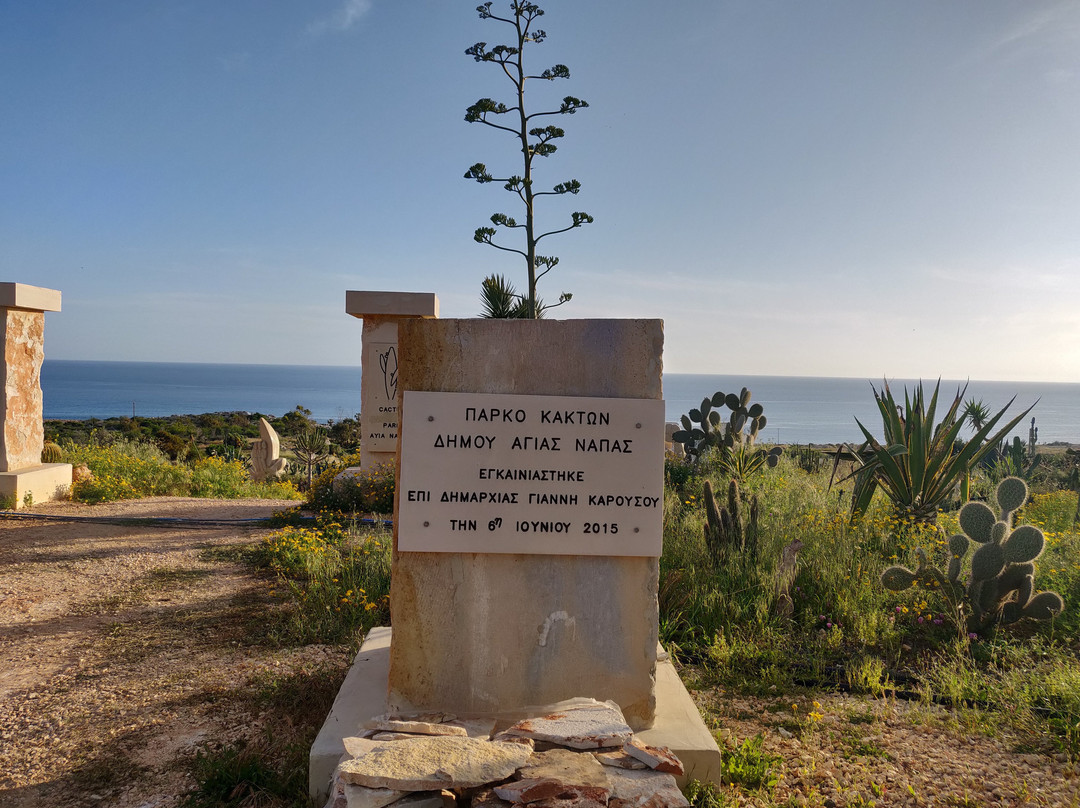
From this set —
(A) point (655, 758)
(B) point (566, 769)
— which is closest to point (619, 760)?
(A) point (655, 758)

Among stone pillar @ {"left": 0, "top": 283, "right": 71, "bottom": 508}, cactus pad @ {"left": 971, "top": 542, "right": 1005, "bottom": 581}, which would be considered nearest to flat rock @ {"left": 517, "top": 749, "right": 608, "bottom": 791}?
cactus pad @ {"left": 971, "top": 542, "right": 1005, "bottom": 581}

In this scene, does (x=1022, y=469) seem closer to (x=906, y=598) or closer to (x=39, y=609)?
(x=906, y=598)

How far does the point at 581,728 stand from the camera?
2846mm

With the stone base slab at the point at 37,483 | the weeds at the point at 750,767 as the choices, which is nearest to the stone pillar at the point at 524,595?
the weeds at the point at 750,767

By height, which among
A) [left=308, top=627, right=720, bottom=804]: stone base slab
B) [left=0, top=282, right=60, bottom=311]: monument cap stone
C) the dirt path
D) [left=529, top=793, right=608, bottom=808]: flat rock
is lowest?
the dirt path

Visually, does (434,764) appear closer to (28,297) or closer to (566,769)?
(566,769)

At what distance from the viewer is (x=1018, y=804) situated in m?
2.91

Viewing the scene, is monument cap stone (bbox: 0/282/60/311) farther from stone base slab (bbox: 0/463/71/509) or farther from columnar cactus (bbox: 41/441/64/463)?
columnar cactus (bbox: 41/441/64/463)

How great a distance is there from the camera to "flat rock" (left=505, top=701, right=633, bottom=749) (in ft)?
9.03

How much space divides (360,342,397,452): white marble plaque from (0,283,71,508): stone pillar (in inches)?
168

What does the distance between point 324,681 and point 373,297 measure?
26.0 feet

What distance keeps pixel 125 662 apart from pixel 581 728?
3.21 m

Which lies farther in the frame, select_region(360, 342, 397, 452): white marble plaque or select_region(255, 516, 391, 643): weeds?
select_region(360, 342, 397, 452): white marble plaque

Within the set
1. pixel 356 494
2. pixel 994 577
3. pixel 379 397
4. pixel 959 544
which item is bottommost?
pixel 356 494
